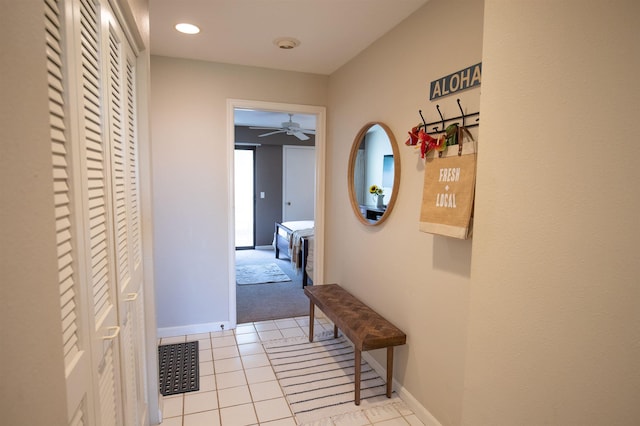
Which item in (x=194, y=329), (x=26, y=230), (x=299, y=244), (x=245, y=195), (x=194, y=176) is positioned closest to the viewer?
(x=26, y=230)

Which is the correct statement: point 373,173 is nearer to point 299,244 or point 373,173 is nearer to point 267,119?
point 299,244

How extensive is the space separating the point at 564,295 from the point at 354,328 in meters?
1.60

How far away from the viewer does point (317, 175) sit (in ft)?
11.3

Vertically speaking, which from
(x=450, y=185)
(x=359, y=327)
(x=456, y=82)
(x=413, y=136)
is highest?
(x=456, y=82)

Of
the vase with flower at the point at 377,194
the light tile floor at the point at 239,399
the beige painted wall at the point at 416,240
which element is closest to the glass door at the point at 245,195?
the light tile floor at the point at 239,399

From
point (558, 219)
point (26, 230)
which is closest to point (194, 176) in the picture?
point (26, 230)

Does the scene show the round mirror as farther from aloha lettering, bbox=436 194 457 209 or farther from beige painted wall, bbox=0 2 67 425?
beige painted wall, bbox=0 2 67 425

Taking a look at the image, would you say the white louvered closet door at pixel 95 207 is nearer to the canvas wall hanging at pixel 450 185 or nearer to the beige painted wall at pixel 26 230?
the beige painted wall at pixel 26 230

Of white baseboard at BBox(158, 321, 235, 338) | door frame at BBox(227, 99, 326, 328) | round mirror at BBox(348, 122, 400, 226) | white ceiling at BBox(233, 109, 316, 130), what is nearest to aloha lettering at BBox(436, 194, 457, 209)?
round mirror at BBox(348, 122, 400, 226)

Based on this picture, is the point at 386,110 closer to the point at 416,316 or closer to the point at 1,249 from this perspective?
the point at 416,316

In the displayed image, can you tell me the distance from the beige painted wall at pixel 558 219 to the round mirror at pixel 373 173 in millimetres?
1341

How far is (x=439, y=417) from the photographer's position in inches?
76.3

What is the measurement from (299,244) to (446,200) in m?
3.22

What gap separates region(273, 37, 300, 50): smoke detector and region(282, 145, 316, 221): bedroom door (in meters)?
4.35
